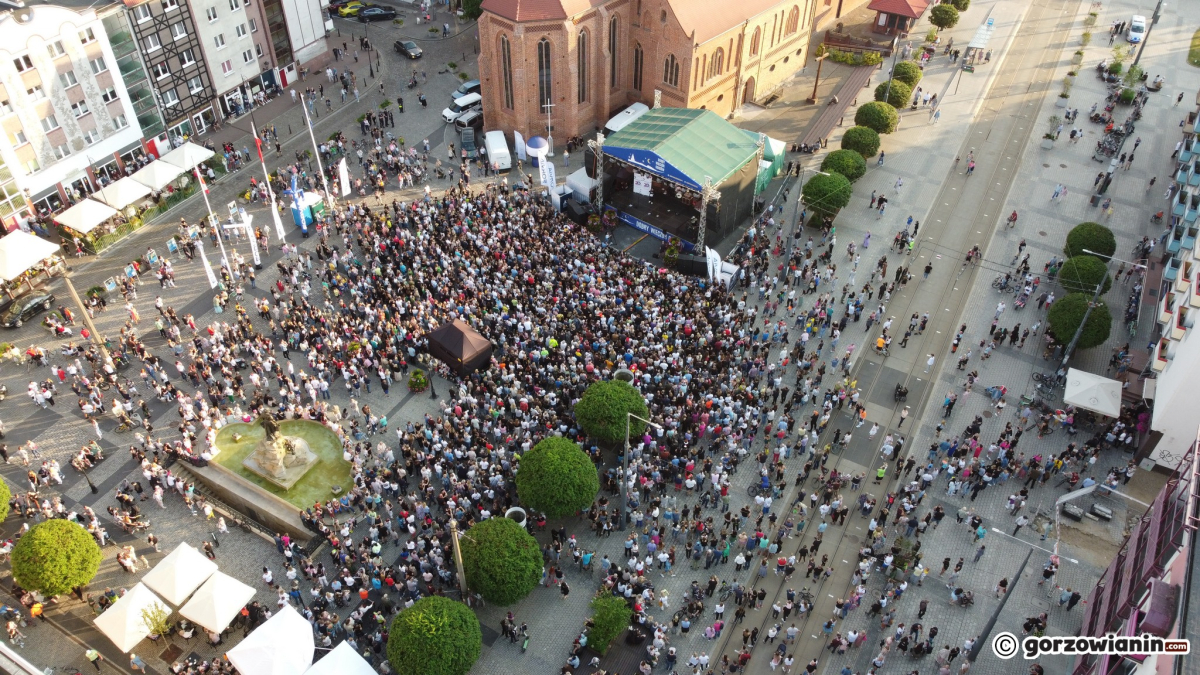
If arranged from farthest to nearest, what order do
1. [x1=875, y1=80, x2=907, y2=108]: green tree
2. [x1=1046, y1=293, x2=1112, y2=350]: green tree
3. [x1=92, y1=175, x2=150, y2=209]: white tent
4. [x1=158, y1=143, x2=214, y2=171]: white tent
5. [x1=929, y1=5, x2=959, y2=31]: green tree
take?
[x1=929, y1=5, x2=959, y2=31]: green tree → [x1=875, y1=80, x2=907, y2=108]: green tree → [x1=158, y1=143, x2=214, y2=171]: white tent → [x1=92, y1=175, x2=150, y2=209]: white tent → [x1=1046, y1=293, x2=1112, y2=350]: green tree

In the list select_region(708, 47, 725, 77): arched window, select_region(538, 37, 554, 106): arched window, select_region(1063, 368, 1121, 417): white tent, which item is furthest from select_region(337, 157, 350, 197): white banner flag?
select_region(1063, 368, 1121, 417): white tent

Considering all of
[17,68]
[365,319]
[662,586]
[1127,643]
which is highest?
[17,68]

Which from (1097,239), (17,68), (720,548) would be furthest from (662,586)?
(17,68)

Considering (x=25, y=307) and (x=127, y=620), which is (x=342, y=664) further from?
(x=25, y=307)

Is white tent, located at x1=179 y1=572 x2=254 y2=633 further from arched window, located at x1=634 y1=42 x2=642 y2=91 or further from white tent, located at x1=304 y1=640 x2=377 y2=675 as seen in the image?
arched window, located at x1=634 y1=42 x2=642 y2=91

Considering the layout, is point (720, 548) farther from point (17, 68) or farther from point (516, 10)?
point (17, 68)

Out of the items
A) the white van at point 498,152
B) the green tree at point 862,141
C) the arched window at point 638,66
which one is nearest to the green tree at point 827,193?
the green tree at point 862,141
